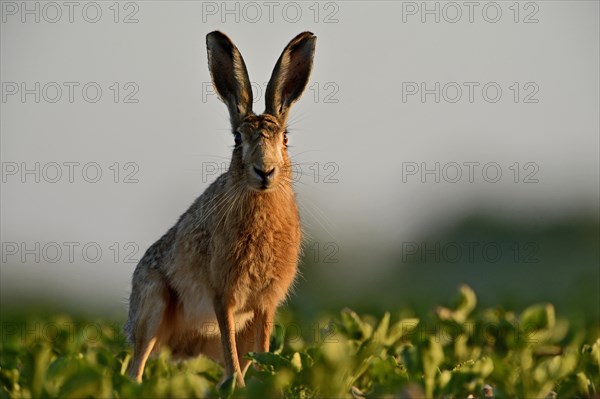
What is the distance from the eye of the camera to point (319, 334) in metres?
6.66

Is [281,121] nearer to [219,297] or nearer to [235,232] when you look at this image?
[235,232]

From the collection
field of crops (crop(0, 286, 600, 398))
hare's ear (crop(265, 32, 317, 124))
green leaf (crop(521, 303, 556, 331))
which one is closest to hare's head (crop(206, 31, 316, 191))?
hare's ear (crop(265, 32, 317, 124))

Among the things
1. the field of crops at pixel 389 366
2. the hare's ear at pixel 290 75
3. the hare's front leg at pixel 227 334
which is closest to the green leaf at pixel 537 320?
the field of crops at pixel 389 366

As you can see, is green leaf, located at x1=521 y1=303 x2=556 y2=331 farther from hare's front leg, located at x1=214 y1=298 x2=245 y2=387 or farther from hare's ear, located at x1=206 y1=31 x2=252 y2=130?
hare's ear, located at x1=206 y1=31 x2=252 y2=130

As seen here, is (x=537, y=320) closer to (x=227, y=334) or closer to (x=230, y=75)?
(x=227, y=334)

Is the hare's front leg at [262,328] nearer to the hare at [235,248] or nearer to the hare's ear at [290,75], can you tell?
the hare at [235,248]

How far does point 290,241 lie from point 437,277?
14843 mm

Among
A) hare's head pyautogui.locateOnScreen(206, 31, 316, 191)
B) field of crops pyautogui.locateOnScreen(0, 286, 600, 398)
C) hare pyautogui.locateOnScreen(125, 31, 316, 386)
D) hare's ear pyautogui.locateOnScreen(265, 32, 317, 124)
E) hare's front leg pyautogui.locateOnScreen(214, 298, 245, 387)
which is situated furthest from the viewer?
hare's ear pyautogui.locateOnScreen(265, 32, 317, 124)

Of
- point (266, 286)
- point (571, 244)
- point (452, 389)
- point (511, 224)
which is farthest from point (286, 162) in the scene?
point (511, 224)

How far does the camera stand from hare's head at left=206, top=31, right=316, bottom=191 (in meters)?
7.09

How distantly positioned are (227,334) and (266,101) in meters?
1.84

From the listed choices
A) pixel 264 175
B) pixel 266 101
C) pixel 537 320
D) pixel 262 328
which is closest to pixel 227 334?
pixel 262 328

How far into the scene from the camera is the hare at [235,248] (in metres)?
7.20

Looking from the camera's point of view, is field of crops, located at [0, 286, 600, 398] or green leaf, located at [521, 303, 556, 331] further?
green leaf, located at [521, 303, 556, 331]
